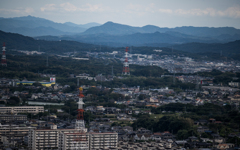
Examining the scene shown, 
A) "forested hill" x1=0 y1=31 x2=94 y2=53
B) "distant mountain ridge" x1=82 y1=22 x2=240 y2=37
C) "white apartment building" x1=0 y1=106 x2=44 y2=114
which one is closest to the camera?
"white apartment building" x1=0 y1=106 x2=44 y2=114

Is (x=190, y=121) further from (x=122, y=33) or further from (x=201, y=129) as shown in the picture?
(x=122, y=33)

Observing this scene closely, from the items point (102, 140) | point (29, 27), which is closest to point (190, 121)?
point (102, 140)

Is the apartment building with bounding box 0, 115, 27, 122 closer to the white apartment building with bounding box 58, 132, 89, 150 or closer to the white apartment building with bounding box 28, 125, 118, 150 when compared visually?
the white apartment building with bounding box 28, 125, 118, 150

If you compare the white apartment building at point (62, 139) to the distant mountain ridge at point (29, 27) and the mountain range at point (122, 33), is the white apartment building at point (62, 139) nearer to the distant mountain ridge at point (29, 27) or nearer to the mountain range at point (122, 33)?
the mountain range at point (122, 33)

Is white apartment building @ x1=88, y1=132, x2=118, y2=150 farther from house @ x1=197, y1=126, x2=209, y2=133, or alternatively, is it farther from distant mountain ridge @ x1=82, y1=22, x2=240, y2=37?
distant mountain ridge @ x1=82, y1=22, x2=240, y2=37

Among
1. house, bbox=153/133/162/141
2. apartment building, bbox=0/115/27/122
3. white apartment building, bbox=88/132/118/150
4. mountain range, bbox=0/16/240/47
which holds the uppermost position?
mountain range, bbox=0/16/240/47

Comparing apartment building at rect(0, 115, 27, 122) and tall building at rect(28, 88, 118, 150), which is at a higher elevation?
tall building at rect(28, 88, 118, 150)

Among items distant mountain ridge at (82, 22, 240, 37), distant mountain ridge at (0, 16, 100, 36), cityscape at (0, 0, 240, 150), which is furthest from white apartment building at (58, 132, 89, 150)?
distant mountain ridge at (82, 22, 240, 37)

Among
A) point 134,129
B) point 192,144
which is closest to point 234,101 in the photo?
point 134,129

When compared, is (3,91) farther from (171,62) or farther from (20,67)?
(171,62)

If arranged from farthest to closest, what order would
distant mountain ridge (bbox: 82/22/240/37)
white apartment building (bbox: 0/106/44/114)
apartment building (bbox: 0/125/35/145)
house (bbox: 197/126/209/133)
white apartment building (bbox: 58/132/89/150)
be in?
distant mountain ridge (bbox: 82/22/240/37)
white apartment building (bbox: 0/106/44/114)
house (bbox: 197/126/209/133)
apartment building (bbox: 0/125/35/145)
white apartment building (bbox: 58/132/89/150)

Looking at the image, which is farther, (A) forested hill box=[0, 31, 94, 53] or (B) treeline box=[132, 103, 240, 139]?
(A) forested hill box=[0, 31, 94, 53]
